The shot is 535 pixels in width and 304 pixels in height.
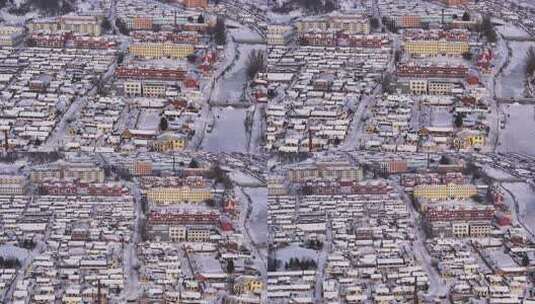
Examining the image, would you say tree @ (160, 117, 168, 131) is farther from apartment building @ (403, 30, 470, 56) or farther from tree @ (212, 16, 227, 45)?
apartment building @ (403, 30, 470, 56)

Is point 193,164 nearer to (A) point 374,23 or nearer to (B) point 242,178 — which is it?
(B) point 242,178

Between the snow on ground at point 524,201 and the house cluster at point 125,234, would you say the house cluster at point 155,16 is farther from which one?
the snow on ground at point 524,201

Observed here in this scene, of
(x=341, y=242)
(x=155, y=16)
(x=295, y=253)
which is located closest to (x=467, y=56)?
(x=155, y=16)

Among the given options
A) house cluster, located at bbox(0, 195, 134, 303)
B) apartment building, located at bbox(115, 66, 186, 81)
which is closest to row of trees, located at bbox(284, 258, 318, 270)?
house cluster, located at bbox(0, 195, 134, 303)

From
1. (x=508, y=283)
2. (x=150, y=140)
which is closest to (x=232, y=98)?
(x=150, y=140)

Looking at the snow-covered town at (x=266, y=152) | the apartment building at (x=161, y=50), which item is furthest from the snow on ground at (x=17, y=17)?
the apartment building at (x=161, y=50)

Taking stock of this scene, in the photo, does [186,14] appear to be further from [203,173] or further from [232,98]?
[203,173]
